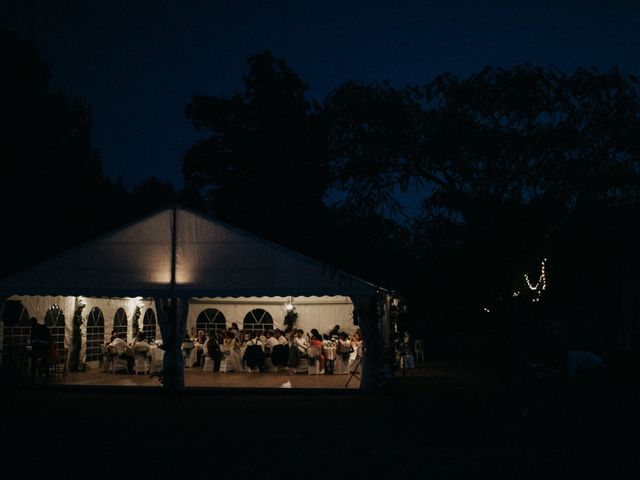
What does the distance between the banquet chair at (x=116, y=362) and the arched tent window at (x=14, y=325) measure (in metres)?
2.11

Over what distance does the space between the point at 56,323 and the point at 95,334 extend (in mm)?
1662

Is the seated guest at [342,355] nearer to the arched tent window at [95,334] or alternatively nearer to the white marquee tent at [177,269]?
the white marquee tent at [177,269]

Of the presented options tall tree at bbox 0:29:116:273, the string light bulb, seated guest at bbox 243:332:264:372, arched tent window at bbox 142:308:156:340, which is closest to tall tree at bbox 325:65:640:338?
the string light bulb

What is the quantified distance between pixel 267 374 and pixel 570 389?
7.59m

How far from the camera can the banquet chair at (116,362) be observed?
20.2 m

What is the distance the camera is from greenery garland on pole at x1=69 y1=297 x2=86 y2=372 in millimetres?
19938

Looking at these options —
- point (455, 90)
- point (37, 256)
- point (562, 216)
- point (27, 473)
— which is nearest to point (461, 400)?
point (562, 216)

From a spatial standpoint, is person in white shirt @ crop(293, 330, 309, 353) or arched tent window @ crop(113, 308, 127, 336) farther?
arched tent window @ crop(113, 308, 127, 336)

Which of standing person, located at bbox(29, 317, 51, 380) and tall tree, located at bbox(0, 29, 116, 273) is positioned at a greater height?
tall tree, located at bbox(0, 29, 116, 273)

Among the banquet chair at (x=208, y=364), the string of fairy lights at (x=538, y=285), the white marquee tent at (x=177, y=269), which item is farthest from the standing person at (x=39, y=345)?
the string of fairy lights at (x=538, y=285)

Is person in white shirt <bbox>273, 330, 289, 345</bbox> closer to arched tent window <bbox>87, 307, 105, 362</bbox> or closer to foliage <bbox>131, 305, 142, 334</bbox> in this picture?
foliage <bbox>131, 305, 142, 334</bbox>

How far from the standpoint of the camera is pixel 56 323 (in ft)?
66.1

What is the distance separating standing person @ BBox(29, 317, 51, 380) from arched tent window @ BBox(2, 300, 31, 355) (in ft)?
4.57

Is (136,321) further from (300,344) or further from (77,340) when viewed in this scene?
(300,344)
